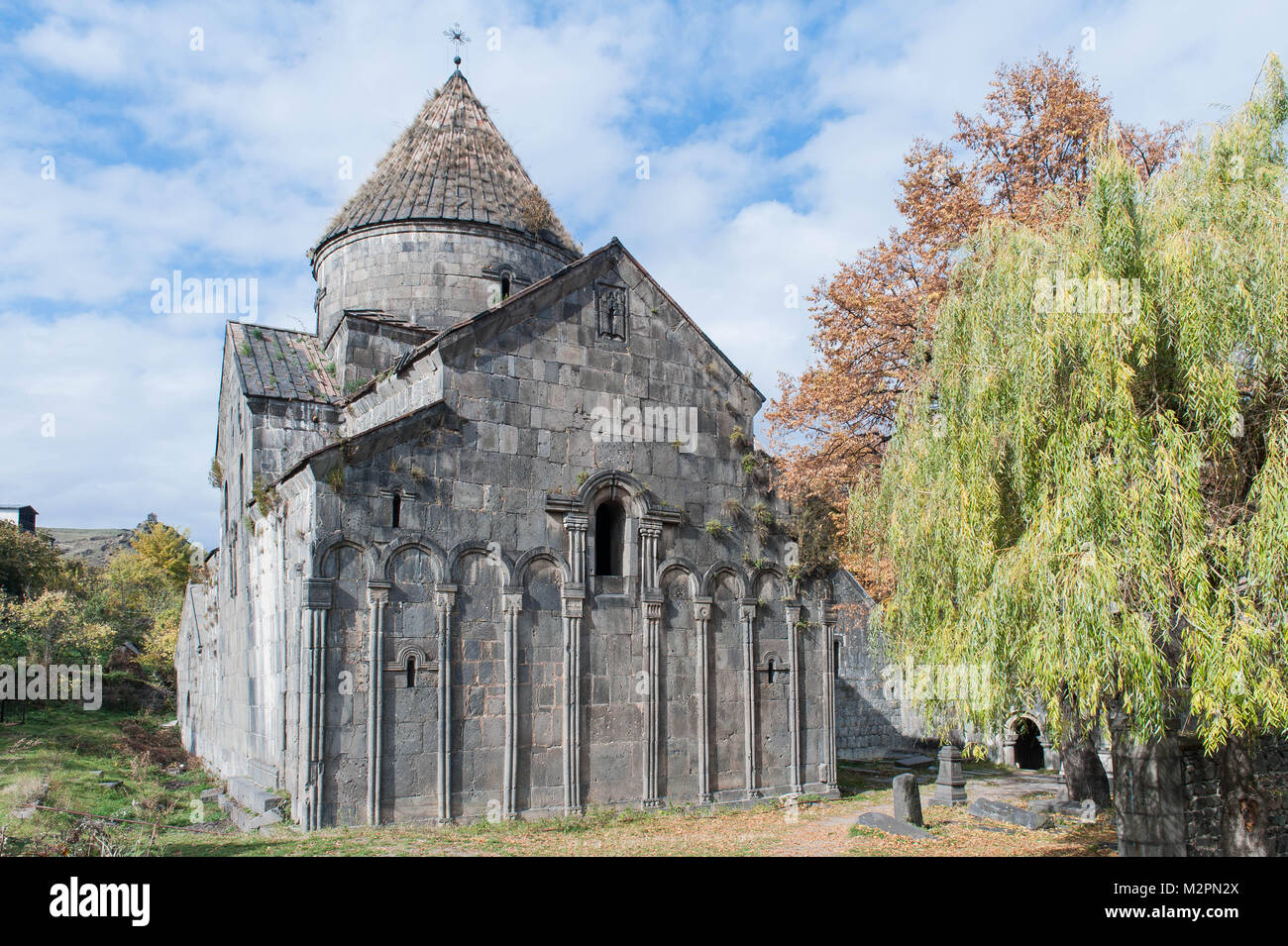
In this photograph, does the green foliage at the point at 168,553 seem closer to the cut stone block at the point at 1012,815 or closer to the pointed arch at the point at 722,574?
the pointed arch at the point at 722,574

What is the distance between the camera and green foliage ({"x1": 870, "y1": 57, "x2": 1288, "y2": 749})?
6328 mm

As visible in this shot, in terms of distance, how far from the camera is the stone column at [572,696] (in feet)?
37.8

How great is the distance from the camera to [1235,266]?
661 centimetres

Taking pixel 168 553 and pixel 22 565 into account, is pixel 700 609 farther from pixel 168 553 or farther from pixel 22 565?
pixel 168 553

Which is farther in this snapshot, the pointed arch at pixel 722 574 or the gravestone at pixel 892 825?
the pointed arch at pixel 722 574

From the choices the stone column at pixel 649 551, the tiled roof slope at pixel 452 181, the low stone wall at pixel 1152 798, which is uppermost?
the tiled roof slope at pixel 452 181

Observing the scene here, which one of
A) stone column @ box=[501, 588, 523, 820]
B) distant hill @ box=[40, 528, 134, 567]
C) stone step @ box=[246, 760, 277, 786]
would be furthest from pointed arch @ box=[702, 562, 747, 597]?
distant hill @ box=[40, 528, 134, 567]

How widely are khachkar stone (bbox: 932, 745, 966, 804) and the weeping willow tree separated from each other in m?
6.62

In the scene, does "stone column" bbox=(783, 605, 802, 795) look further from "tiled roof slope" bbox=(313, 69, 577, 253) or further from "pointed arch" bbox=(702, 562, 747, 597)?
"tiled roof slope" bbox=(313, 69, 577, 253)

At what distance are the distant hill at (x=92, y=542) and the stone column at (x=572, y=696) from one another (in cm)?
6370

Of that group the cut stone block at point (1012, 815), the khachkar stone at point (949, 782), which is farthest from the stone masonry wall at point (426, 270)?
the cut stone block at point (1012, 815)

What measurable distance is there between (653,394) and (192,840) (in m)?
8.25
